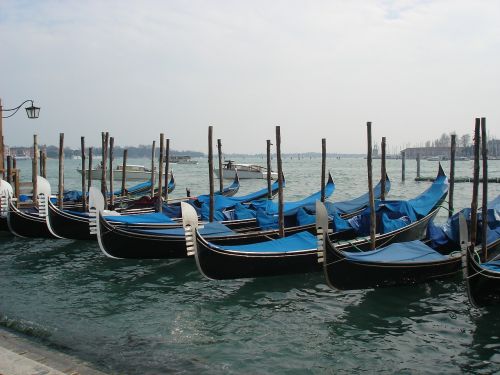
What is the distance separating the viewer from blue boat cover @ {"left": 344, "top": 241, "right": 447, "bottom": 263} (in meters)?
7.31

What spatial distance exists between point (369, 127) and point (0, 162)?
9.13m

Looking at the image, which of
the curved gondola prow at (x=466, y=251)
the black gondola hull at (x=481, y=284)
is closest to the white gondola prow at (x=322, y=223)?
the curved gondola prow at (x=466, y=251)

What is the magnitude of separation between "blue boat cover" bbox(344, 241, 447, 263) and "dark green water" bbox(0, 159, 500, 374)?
1.51 feet

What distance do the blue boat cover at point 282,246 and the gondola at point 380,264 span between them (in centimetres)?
107

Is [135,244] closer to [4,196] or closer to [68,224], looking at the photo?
[68,224]

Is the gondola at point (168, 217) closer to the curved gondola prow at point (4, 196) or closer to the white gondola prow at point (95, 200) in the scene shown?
the white gondola prow at point (95, 200)

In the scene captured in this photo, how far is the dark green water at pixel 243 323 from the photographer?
5.41m

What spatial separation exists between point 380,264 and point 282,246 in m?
1.57

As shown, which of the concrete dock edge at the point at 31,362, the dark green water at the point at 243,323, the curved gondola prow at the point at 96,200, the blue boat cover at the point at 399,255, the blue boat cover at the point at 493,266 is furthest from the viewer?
the curved gondola prow at the point at 96,200

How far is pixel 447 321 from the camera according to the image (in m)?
6.63

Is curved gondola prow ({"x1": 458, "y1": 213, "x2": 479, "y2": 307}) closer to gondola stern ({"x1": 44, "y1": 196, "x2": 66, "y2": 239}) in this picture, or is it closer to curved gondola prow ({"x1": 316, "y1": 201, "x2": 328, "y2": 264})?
curved gondola prow ({"x1": 316, "y1": 201, "x2": 328, "y2": 264})

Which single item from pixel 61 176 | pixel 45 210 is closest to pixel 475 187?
pixel 45 210

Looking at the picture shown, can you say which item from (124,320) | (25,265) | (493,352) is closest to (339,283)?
(493,352)

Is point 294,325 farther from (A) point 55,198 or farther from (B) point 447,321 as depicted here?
(A) point 55,198
